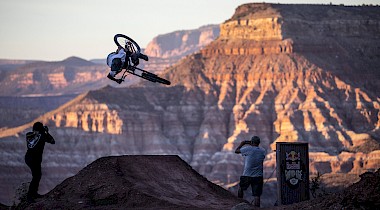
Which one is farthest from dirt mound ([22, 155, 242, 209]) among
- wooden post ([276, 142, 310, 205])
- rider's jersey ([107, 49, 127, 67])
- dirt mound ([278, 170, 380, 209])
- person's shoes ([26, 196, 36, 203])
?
dirt mound ([278, 170, 380, 209])

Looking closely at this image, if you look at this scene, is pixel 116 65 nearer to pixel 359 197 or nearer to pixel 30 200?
pixel 30 200

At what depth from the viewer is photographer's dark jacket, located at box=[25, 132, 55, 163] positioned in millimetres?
30172

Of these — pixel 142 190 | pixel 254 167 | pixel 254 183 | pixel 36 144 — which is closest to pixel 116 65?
pixel 36 144

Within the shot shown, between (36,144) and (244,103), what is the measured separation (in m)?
136

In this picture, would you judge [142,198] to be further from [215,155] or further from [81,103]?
[81,103]

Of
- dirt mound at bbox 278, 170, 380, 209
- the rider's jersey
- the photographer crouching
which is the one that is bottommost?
dirt mound at bbox 278, 170, 380, 209

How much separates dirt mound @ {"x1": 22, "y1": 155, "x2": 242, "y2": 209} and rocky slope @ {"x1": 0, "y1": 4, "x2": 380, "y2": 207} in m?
117

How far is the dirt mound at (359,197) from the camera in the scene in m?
25.0

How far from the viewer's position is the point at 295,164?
30031 millimetres

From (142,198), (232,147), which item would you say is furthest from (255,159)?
(232,147)

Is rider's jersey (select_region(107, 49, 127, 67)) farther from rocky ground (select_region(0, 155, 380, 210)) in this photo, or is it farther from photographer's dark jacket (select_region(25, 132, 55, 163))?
photographer's dark jacket (select_region(25, 132, 55, 163))

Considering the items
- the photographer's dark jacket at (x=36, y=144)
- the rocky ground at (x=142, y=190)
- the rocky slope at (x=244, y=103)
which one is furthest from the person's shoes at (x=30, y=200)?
the rocky slope at (x=244, y=103)

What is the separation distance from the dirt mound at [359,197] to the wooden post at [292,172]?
10.7 ft

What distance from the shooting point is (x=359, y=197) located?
25297 millimetres
